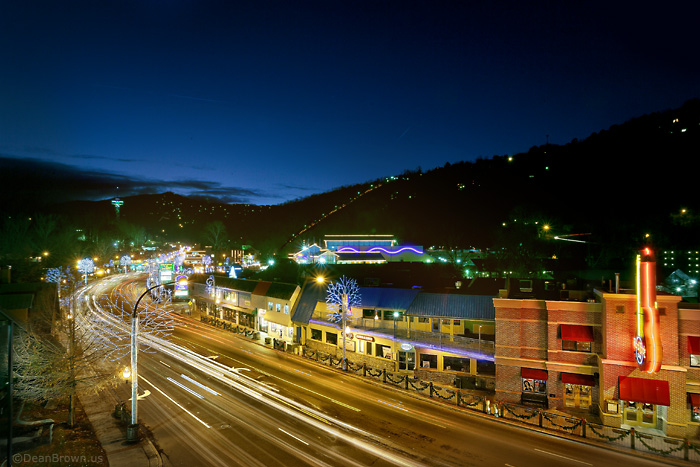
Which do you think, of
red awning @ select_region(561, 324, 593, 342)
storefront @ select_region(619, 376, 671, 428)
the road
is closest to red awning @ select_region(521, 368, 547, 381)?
red awning @ select_region(561, 324, 593, 342)

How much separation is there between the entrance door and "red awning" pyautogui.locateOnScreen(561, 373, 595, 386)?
2.02 meters

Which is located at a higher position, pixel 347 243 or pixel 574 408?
pixel 347 243

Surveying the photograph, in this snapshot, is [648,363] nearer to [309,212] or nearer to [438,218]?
→ [438,218]

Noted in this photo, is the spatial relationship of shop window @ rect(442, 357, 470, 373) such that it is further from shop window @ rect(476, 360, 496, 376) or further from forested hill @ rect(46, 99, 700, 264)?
forested hill @ rect(46, 99, 700, 264)

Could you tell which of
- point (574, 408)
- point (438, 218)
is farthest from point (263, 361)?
point (438, 218)

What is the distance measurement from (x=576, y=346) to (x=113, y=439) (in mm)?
26973

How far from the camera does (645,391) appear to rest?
69.9 ft

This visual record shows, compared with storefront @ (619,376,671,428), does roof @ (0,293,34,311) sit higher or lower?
higher

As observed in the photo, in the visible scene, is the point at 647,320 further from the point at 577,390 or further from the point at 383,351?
the point at 383,351

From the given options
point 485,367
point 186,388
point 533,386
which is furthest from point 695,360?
point 186,388

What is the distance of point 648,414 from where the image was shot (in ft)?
73.8

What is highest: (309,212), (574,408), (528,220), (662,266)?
(309,212)

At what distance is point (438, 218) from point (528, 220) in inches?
2083

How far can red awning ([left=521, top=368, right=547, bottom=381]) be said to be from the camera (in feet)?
82.7
